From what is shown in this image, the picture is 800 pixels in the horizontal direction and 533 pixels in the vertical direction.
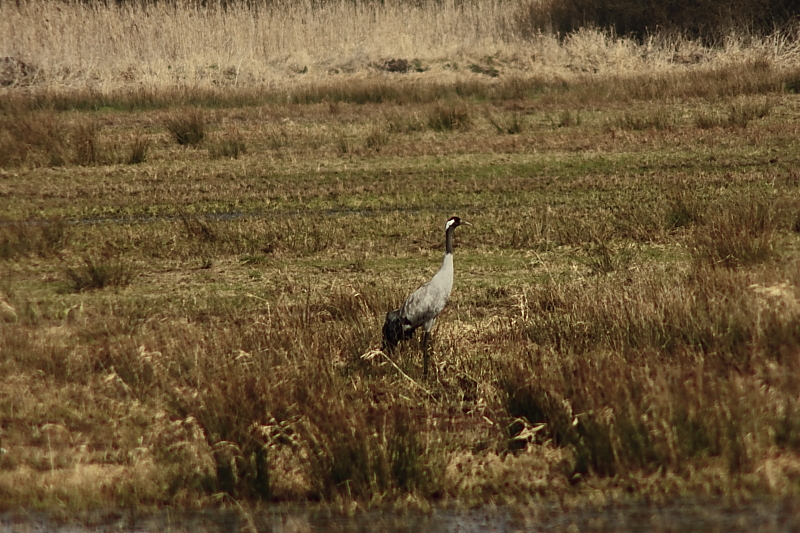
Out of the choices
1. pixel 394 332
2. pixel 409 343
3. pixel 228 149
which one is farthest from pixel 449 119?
pixel 394 332

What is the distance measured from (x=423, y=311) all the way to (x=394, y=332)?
302 mm

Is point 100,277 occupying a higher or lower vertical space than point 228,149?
lower

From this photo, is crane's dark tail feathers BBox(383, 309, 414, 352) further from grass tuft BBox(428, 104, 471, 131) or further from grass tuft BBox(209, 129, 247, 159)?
grass tuft BBox(428, 104, 471, 131)

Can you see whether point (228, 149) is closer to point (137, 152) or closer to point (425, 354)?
point (137, 152)

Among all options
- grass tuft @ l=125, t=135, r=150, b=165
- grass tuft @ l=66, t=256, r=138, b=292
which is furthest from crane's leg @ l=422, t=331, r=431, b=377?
grass tuft @ l=125, t=135, r=150, b=165

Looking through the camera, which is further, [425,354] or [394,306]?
[394,306]

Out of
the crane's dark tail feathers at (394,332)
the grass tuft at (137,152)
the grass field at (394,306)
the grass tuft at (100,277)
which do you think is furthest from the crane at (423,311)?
the grass tuft at (137,152)

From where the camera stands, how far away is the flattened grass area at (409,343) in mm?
5773

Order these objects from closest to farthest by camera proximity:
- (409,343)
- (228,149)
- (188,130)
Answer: (409,343) < (228,149) < (188,130)

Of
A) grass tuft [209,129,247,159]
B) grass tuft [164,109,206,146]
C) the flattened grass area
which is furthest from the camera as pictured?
grass tuft [164,109,206,146]

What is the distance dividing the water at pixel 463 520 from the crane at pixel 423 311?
173 cm

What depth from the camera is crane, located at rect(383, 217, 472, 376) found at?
22.7 feet

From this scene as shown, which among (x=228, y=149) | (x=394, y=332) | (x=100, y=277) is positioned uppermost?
(x=228, y=149)

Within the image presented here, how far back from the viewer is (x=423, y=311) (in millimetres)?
6926
